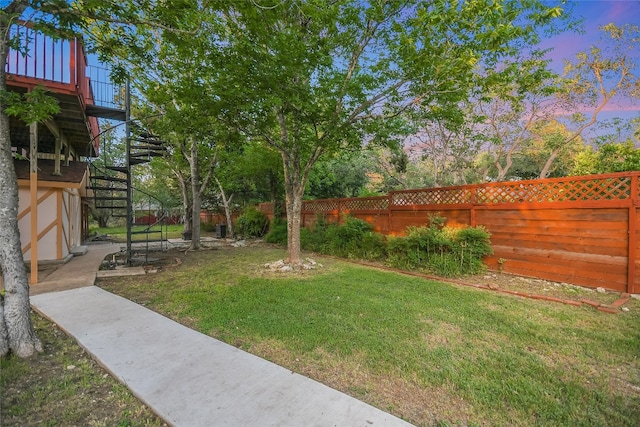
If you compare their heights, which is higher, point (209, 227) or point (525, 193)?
point (525, 193)

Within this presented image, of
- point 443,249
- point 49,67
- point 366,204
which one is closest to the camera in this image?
point 49,67

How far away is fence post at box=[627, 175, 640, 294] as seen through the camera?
4.24m

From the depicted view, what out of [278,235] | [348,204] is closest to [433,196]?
[348,204]

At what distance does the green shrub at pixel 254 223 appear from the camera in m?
13.0

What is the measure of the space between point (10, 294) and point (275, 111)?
15.6ft

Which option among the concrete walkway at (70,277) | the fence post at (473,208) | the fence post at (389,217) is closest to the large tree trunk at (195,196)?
Answer: the concrete walkway at (70,277)

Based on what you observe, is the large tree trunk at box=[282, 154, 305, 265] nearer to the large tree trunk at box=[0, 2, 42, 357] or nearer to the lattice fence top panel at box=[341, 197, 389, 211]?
the lattice fence top panel at box=[341, 197, 389, 211]

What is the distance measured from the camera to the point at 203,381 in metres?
2.15

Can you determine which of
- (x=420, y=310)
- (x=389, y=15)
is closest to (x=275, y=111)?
(x=389, y=15)

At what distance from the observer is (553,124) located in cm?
1223

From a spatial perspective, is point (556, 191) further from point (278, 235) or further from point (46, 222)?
point (46, 222)

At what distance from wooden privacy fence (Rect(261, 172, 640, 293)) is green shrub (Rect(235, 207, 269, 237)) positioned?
7.72 metres

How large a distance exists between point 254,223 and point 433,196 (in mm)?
8356

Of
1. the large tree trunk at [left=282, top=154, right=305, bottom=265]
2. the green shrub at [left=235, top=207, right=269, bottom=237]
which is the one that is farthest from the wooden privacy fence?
the green shrub at [left=235, top=207, right=269, bottom=237]
